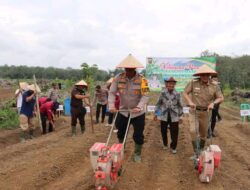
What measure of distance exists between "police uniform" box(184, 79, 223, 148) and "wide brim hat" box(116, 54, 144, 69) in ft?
4.05

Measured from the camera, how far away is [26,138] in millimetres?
11141

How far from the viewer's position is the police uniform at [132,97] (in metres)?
6.38

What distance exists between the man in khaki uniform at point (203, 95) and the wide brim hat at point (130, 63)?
1.18m

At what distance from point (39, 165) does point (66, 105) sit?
1167 cm

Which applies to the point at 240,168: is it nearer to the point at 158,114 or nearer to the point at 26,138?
the point at 158,114

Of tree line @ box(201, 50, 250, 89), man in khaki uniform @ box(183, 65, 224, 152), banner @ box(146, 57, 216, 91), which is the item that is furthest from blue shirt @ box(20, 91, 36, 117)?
tree line @ box(201, 50, 250, 89)

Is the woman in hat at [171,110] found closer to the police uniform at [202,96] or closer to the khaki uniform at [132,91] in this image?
the police uniform at [202,96]

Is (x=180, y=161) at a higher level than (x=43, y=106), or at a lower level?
lower

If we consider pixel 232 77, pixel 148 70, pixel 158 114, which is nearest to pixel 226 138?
pixel 158 114

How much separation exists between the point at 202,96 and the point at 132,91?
136cm

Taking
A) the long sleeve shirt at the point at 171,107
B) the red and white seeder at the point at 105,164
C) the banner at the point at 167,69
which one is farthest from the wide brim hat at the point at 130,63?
the banner at the point at 167,69

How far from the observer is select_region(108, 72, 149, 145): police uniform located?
20.9 feet

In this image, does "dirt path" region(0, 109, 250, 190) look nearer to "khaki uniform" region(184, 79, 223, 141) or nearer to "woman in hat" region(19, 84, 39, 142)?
"khaki uniform" region(184, 79, 223, 141)

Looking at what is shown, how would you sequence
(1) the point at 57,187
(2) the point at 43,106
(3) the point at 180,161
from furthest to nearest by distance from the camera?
(2) the point at 43,106, (3) the point at 180,161, (1) the point at 57,187
